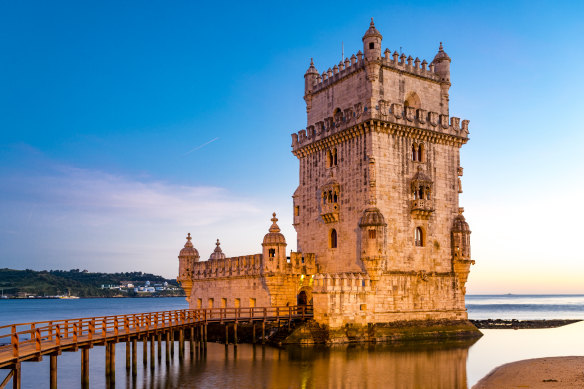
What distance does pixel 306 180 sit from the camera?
50594 mm

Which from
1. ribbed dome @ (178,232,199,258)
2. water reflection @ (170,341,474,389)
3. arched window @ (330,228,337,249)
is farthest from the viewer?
ribbed dome @ (178,232,199,258)

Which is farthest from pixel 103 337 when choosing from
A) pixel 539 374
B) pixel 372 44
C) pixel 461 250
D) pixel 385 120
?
pixel 461 250

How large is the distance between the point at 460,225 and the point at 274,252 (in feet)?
49.2

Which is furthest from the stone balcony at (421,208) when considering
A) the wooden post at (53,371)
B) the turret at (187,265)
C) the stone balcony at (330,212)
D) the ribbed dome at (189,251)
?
the wooden post at (53,371)

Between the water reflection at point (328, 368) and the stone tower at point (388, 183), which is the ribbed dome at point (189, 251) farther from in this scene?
the water reflection at point (328, 368)

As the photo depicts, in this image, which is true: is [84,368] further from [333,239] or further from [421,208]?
[421,208]

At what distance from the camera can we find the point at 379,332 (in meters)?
42.4

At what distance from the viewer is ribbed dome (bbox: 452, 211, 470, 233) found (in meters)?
47.8

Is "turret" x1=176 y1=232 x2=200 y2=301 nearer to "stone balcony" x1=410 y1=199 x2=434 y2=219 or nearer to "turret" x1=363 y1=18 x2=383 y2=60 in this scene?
"stone balcony" x1=410 y1=199 x2=434 y2=219

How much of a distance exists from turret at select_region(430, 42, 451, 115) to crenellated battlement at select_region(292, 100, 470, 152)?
1773 millimetres

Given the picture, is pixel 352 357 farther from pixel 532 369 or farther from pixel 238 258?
pixel 238 258

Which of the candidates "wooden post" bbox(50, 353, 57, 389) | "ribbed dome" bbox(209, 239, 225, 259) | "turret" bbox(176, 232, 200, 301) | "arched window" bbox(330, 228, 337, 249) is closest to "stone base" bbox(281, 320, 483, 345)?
"arched window" bbox(330, 228, 337, 249)

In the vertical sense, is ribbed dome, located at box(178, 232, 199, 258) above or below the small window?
below

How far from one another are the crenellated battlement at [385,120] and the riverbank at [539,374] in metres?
18.9
